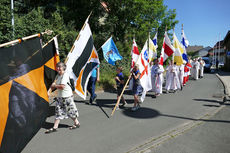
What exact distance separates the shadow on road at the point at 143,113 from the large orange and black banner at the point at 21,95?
9.99 feet

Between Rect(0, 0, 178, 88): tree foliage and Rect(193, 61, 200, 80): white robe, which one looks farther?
Rect(193, 61, 200, 80): white robe

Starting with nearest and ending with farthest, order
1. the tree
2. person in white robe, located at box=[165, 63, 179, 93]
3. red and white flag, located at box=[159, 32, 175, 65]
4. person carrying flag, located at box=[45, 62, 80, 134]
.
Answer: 1. person carrying flag, located at box=[45, 62, 80, 134]
2. red and white flag, located at box=[159, 32, 175, 65]
3. the tree
4. person in white robe, located at box=[165, 63, 179, 93]

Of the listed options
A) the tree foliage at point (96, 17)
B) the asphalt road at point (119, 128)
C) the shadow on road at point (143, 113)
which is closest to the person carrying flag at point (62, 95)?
the asphalt road at point (119, 128)

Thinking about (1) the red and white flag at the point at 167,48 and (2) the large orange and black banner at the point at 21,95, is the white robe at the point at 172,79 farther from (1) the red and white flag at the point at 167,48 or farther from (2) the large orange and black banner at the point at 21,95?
(2) the large orange and black banner at the point at 21,95

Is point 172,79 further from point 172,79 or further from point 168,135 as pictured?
point 168,135

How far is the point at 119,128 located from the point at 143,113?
1.50 metres

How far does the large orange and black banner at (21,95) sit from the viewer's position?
2398 mm

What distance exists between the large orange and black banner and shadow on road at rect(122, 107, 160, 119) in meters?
3.04

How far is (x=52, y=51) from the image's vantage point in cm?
425

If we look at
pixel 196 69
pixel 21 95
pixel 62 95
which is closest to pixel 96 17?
pixel 196 69

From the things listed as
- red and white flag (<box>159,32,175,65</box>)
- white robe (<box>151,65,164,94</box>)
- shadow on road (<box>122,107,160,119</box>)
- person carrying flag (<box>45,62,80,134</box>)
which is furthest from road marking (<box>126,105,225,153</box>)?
red and white flag (<box>159,32,175,65</box>)

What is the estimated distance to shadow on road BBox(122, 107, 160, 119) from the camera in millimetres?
5320

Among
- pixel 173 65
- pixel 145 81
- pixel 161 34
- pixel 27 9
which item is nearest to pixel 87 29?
pixel 145 81

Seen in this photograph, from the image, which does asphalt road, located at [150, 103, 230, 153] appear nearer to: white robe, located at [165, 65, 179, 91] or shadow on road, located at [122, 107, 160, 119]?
shadow on road, located at [122, 107, 160, 119]
